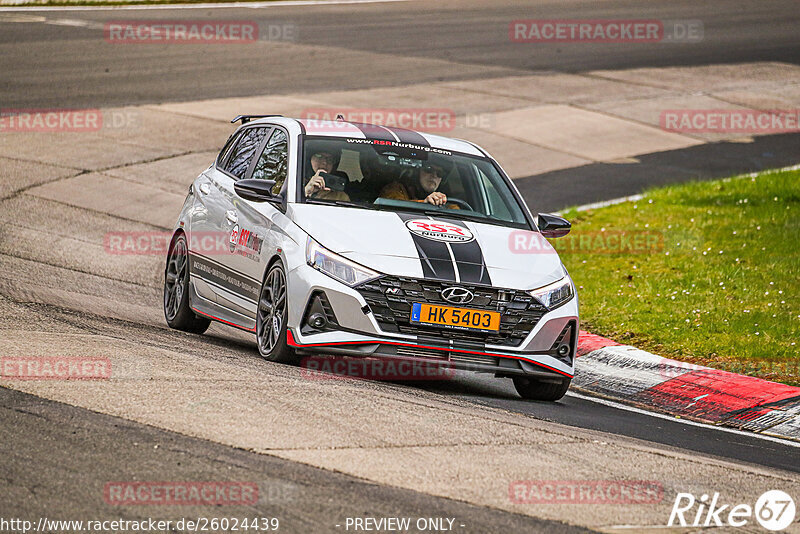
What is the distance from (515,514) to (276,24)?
27.3 meters

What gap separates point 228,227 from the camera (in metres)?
9.77

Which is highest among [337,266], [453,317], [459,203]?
[459,203]

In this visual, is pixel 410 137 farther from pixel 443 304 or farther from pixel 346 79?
pixel 346 79

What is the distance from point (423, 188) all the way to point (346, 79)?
16607 mm

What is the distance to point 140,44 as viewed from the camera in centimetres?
2812

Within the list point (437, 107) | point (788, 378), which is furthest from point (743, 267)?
point (437, 107)

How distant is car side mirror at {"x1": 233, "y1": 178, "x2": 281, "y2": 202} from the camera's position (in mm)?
9031

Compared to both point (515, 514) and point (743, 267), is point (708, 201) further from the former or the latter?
point (515, 514)
